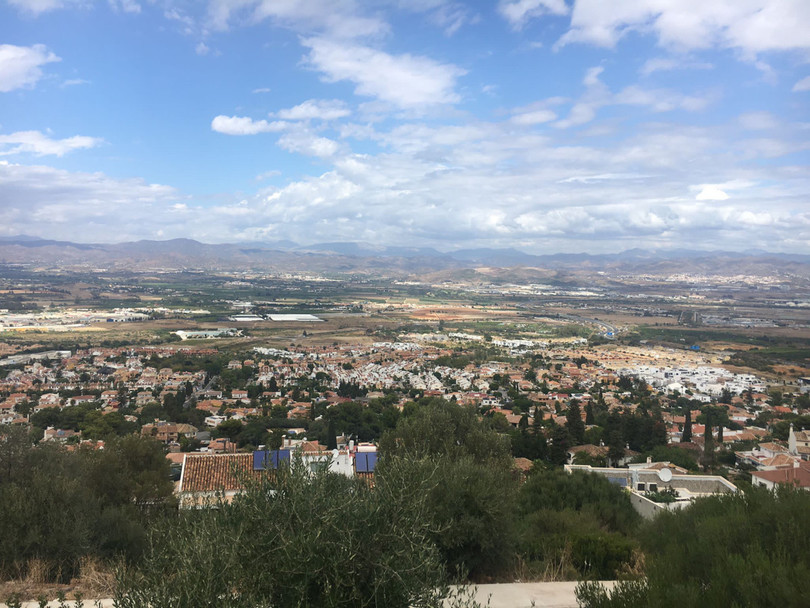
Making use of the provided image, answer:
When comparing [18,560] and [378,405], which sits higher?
[18,560]

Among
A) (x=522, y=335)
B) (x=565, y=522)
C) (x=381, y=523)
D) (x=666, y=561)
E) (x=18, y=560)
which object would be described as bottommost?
(x=522, y=335)

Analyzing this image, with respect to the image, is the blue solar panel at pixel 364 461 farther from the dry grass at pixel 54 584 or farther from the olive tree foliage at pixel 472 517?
the dry grass at pixel 54 584

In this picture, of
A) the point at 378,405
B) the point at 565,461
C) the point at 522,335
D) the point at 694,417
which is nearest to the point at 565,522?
the point at 565,461

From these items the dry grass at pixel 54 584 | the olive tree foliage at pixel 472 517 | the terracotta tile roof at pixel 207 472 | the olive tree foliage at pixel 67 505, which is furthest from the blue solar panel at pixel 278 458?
the dry grass at pixel 54 584

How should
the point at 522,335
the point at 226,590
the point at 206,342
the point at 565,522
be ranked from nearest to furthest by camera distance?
the point at 226,590 < the point at 565,522 < the point at 206,342 < the point at 522,335

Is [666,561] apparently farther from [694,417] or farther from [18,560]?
[694,417]

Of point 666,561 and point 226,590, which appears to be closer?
point 226,590

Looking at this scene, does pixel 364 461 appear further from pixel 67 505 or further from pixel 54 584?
pixel 54 584
